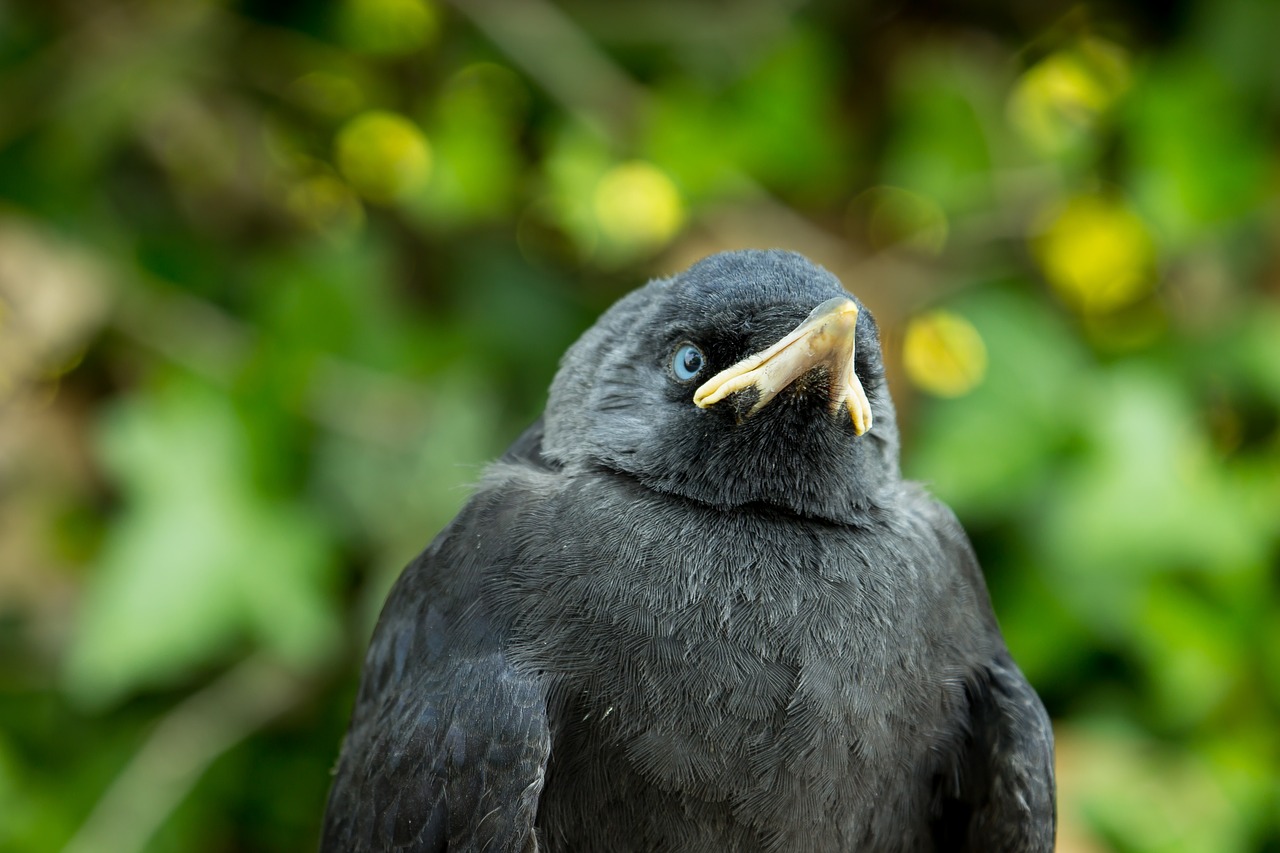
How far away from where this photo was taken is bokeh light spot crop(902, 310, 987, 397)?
11.6ft

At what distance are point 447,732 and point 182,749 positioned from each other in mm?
1969

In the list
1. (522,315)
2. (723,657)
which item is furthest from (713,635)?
(522,315)

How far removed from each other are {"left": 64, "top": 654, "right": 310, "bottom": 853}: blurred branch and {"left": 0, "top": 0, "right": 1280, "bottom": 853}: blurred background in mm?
11

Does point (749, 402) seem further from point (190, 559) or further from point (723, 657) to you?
point (190, 559)

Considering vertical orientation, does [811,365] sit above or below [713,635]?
above

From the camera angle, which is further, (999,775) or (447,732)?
(999,775)

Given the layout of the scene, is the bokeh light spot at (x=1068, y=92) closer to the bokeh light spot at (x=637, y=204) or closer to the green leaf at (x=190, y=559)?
the bokeh light spot at (x=637, y=204)

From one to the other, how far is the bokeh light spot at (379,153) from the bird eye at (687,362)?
7.57ft

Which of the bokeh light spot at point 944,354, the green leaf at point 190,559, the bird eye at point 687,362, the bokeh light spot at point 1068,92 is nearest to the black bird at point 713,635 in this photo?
the bird eye at point 687,362

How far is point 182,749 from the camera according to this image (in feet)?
11.4

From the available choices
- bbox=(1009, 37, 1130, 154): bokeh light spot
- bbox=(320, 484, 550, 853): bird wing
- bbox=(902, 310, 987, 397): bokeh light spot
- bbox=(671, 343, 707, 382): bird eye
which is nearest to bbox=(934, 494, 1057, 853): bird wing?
bbox=(671, 343, 707, 382): bird eye

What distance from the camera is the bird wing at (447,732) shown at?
1.72m

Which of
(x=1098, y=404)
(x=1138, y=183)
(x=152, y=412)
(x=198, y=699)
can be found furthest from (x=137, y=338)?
(x=1138, y=183)

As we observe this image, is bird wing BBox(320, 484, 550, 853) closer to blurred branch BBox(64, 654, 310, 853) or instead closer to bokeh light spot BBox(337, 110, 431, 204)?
blurred branch BBox(64, 654, 310, 853)
